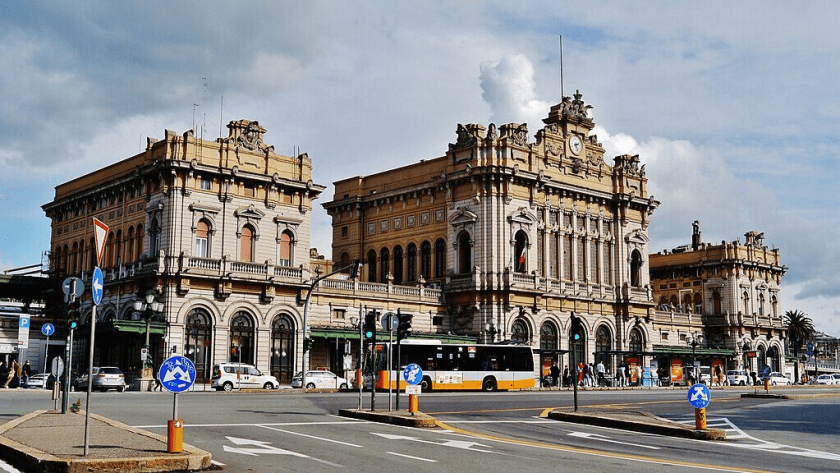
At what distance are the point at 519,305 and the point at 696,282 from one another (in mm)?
42828

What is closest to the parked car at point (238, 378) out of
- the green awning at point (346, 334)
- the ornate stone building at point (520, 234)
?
the green awning at point (346, 334)

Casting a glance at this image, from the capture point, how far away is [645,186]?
8412 cm

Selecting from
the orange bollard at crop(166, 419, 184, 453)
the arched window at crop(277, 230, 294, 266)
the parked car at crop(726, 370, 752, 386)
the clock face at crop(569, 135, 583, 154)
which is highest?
the clock face at crop(569, 135, 583, 154)

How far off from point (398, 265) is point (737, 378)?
33561 mm

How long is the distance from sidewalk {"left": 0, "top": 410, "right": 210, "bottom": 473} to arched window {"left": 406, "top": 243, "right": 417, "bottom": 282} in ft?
182

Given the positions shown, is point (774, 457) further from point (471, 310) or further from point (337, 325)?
point (471, 310)

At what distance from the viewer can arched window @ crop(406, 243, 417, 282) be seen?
76.6m

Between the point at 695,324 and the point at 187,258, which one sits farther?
the point at 695,324

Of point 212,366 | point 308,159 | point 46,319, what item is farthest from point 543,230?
point 46,319

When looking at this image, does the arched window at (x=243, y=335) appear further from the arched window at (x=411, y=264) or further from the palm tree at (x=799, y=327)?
the palm tree at (x=799, y=327)

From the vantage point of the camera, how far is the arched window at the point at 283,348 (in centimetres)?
6041

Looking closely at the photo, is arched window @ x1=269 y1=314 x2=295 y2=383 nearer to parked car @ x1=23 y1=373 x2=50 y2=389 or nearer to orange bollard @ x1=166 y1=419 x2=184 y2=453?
parked car @ x1=23 y1=373 x2=50 y2=389

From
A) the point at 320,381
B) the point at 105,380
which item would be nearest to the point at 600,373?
the point at 320,381

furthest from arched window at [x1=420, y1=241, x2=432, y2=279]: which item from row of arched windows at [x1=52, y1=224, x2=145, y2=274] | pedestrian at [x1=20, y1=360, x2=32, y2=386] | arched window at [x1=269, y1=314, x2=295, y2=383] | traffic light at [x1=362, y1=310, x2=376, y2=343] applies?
traffic light at [x1=362, y1=310, x2=376, y2=343]
